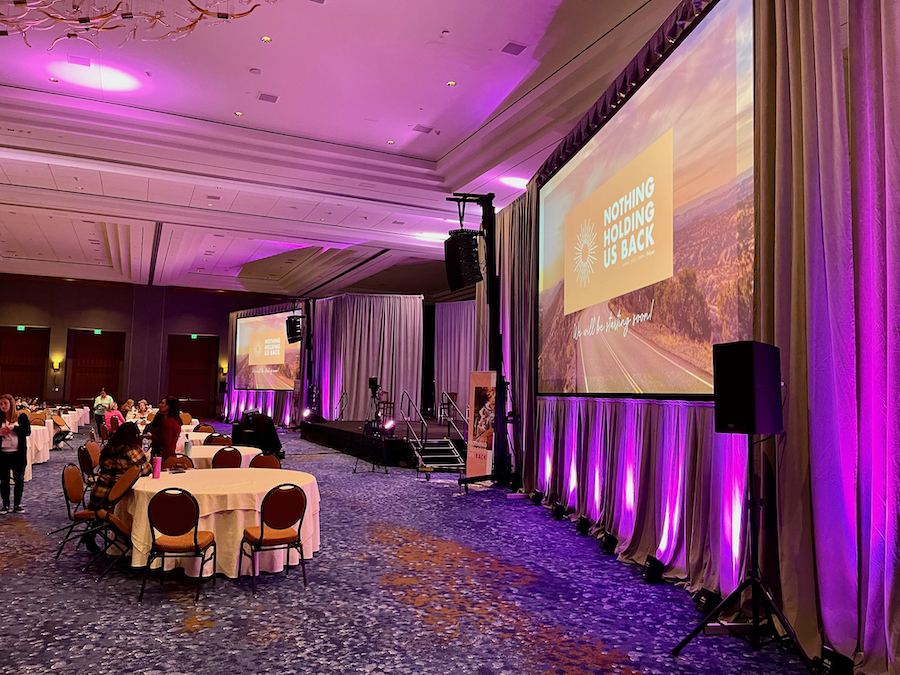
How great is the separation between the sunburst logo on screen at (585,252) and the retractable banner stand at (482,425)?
2713mm

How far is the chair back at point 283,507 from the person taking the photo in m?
4.35

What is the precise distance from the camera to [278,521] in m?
4.38

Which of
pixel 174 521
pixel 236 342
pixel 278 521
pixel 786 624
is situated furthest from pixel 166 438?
pixel 236 342

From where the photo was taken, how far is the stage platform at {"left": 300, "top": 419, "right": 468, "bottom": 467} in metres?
11.5

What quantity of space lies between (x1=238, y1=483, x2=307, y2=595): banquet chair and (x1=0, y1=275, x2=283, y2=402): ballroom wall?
1787cm

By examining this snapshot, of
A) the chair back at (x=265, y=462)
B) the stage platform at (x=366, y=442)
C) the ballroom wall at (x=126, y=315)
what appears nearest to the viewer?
the chair back at (x=265, y=462)

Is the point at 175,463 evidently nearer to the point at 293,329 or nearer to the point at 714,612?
the point at 714,612

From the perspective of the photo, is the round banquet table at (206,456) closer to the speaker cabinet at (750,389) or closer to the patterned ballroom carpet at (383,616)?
the patterned ballroom carpet at (383,616)

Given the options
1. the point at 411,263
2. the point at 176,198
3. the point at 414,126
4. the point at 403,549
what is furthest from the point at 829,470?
the point at 411,263

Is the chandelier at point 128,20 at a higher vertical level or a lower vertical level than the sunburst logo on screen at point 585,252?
higher

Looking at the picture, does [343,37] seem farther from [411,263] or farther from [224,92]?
[411,263]

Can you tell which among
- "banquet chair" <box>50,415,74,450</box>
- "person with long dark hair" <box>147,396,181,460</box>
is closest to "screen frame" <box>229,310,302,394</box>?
"banquet chair" <box>50,415,74,450</box>

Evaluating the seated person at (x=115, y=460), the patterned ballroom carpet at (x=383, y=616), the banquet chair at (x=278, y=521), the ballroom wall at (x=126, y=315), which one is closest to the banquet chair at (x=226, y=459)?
the patterned ballroom carpet at (x=383, y=616)

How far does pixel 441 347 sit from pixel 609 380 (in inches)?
571
